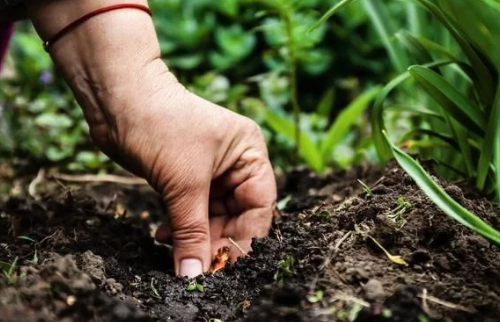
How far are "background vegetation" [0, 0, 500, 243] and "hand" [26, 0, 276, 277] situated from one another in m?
0.35

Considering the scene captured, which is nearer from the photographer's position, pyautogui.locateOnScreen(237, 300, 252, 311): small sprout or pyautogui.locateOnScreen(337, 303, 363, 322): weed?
pyautogui.locateOnScreen(337, 303, 363, 322): weed

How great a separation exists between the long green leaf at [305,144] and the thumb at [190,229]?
0.97 meters

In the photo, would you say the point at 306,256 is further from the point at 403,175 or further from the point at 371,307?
the point at 403,175

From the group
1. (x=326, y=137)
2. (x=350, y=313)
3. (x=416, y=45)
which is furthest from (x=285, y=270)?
(x=326, y=137)

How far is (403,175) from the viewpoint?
5.19ft

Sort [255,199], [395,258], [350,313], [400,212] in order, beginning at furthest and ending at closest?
[255,199] → [400,212] → [395,258] → [350,313]

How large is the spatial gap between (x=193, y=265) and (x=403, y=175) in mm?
526

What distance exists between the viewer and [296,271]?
49.4 inches

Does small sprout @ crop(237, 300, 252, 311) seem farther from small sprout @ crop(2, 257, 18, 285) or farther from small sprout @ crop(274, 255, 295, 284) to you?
small sprout @ crop(2, 257, 18, 285)

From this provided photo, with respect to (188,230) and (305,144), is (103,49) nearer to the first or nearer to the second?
(188,230)

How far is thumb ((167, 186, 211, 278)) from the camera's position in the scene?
1579mm

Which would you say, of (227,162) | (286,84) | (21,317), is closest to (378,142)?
(227,162)

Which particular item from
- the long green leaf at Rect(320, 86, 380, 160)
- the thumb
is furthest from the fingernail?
the long green leaf at Rect(320, 86, 380, 160)

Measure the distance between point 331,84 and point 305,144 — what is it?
5.02 feet
